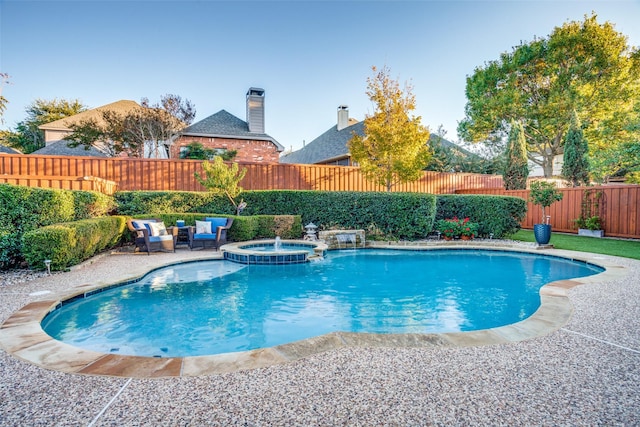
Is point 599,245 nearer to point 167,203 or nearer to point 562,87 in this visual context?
point 167,203

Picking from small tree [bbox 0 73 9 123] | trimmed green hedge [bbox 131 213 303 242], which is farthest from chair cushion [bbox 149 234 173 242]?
small tree [bbox 0 73 9 123]

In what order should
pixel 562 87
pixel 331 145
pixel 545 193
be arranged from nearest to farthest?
pixel 545 193 → pixel 562 87 → pixel 331 145

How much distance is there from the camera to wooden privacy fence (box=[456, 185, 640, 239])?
10316mm

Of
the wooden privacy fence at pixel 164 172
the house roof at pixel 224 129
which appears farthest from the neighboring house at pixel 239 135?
the wooden privacy fence at pixel 164 172

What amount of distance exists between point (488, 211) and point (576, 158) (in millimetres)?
Answer: 7319

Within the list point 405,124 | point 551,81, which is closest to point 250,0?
point 405,124

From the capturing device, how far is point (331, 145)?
75.2 ft

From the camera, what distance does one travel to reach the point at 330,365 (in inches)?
93.6

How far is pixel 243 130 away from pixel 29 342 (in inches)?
697

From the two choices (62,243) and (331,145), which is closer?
(62,243)

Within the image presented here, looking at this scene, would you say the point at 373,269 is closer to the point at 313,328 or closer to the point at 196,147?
the point at 313,328

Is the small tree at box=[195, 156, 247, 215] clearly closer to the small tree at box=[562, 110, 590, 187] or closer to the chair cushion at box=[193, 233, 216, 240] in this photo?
the chair cushion at box=[193, 233, 216, 240]

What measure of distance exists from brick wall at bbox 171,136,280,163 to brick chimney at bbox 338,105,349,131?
6.41 m

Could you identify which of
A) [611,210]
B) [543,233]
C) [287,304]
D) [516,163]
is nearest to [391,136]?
[543,233]
